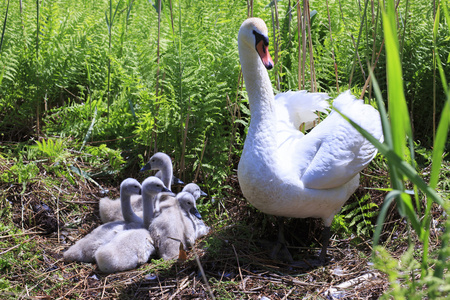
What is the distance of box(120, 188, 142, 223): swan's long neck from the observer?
4492 mm

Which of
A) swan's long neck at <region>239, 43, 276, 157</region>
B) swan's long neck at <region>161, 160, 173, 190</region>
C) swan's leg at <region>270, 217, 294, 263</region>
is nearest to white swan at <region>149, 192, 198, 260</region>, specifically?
swan's long neck at <region>161, 160, 173, 190</region>

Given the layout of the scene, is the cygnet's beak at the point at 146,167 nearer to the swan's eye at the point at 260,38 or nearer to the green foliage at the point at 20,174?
the green foliage at the point at 20,174

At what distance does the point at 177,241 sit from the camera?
13.9 feet

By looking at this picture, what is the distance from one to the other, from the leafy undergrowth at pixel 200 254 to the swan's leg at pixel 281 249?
0.30 feet

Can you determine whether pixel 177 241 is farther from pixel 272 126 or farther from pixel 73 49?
pixel 73 49

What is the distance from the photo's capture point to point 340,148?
3.85 meters

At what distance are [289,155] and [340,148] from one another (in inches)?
15.4

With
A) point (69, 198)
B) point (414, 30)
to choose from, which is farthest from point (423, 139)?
point (69, 198)

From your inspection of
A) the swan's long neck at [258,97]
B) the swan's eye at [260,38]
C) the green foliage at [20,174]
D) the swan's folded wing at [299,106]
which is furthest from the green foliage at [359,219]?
the green foliage at [20,174]

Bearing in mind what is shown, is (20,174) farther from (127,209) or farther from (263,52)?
(263,52)

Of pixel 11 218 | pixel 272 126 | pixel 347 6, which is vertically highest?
pixel 347 6

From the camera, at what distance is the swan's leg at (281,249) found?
165 inches

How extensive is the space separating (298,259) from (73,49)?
3386mm

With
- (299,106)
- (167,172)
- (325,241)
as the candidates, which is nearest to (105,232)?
(167,172)
